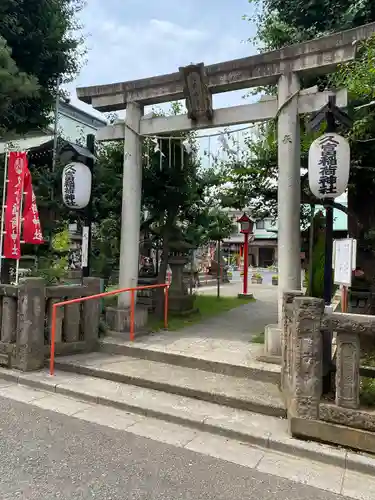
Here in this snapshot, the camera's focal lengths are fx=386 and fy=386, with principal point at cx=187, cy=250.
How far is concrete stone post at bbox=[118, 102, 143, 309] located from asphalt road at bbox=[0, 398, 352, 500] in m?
4.10

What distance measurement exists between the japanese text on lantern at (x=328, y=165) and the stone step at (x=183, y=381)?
3032 millimetres

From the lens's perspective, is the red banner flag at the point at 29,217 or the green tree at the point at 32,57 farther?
the green tree at the point at 32,57

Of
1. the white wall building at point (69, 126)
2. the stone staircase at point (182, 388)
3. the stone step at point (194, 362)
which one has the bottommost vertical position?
the stone staircase at point (182, 388)

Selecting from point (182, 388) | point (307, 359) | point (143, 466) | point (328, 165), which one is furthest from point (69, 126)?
point (143, 466)

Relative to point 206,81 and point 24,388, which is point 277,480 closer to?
point 24,388

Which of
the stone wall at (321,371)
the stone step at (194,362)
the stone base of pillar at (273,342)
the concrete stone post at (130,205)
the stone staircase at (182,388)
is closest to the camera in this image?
the stone wall at (321,371)

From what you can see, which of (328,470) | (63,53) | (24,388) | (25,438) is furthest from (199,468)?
(63,53)

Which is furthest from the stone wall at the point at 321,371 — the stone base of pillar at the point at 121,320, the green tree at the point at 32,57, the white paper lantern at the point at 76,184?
the green tree at the point at 32,57

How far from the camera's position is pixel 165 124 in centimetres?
816

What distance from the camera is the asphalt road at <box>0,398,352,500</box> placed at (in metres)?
3.32

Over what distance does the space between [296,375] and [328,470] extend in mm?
946

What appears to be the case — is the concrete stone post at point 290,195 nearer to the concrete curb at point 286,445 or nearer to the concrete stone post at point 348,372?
the concrete stone post at point 348,372

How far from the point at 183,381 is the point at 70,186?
14.9 feet

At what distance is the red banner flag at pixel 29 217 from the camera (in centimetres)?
769
